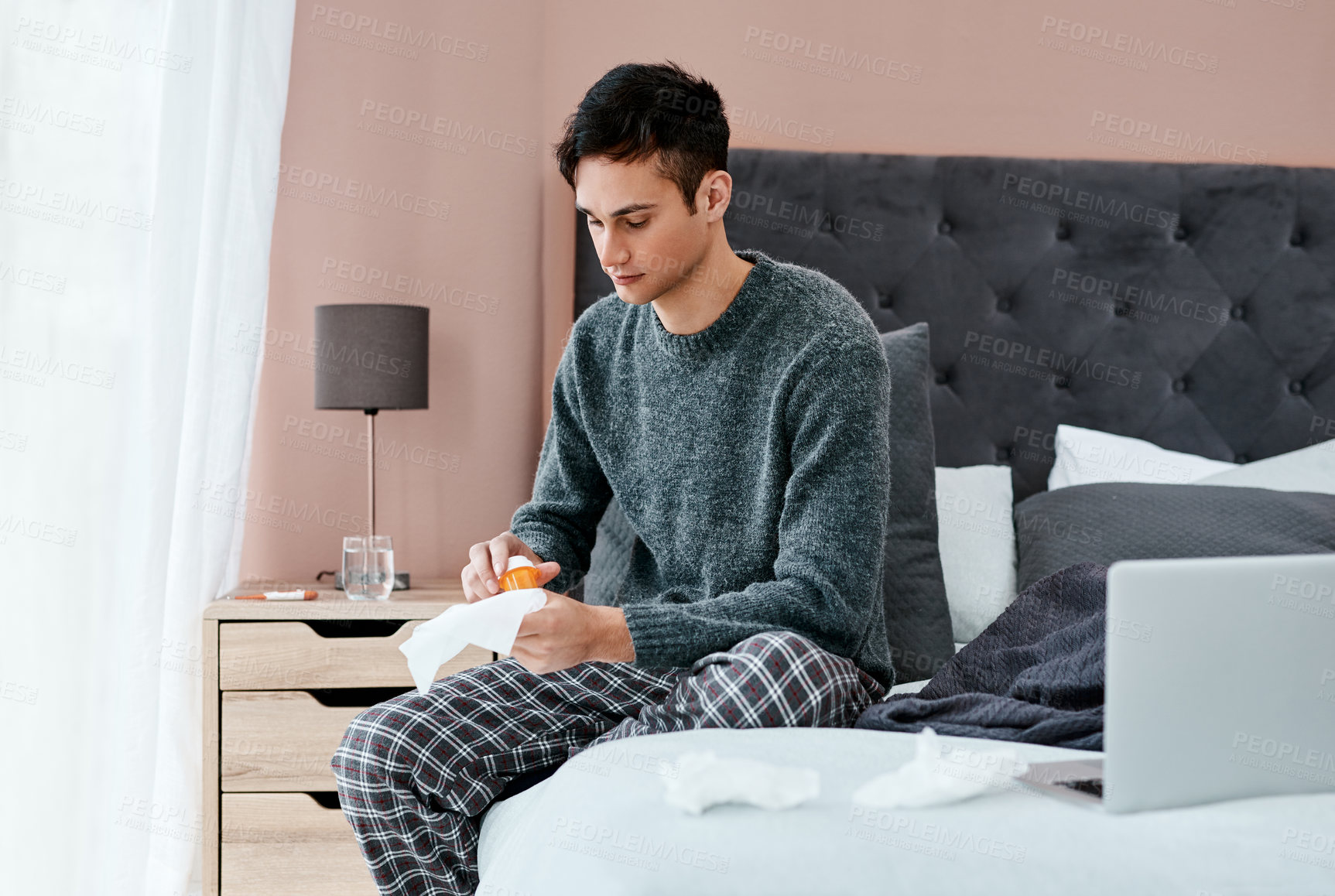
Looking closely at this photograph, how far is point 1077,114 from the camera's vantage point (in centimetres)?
232

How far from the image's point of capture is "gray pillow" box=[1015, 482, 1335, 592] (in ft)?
5.35

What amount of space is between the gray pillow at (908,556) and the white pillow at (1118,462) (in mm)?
461

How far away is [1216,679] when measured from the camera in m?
0.73

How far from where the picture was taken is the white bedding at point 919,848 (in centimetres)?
69

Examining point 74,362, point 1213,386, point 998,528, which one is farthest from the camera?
point 1213,386

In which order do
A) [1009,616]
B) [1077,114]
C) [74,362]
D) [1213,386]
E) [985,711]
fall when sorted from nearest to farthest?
[985,711]
[1009,616]
[74,362]
[1213,386]
[1077,114]

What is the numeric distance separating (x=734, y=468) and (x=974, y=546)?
0.72 m

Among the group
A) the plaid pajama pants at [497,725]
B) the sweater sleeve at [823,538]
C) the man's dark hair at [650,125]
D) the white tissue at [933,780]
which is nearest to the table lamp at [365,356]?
the man's dark hair at [650,125]

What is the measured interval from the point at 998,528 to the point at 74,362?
155 cm

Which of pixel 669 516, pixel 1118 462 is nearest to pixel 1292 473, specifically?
pixel 1118 462

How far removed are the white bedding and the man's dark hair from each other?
80 centimetres

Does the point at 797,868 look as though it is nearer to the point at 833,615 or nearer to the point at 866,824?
the point at 866,824

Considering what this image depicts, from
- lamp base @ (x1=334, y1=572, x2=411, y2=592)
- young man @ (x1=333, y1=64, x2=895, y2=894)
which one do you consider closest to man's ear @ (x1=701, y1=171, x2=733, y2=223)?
young man @ (x1=333, y1=64, x2=895, y2=894)

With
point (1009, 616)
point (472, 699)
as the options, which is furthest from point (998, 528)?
point (472, 699)
